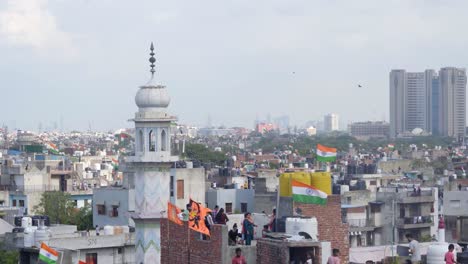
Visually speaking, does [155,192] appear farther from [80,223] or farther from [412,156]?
[412,156]

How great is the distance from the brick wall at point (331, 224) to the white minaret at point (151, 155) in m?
4.26

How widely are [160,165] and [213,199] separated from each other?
20.4 metres

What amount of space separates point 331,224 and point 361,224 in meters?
23.4

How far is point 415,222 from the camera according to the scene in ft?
152

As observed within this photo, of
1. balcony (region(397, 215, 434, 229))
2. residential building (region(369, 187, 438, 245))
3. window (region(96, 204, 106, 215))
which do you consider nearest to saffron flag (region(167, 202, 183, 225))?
window (region(96, 204, 106, 215))

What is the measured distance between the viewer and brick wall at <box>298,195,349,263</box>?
20.5m

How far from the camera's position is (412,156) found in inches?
4870

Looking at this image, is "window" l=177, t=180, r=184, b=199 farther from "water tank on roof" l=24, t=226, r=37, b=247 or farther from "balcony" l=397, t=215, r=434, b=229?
"water tank on roof" l=24, t=226, r=37, b=247

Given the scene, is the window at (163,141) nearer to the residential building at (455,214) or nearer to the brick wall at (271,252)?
the brick wall at (271,252)

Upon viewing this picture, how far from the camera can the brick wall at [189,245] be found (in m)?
19.8

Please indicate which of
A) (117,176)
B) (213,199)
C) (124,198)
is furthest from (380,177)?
(124,198)

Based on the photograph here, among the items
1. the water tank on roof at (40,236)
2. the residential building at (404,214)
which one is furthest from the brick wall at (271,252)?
the residential building at (404,214)

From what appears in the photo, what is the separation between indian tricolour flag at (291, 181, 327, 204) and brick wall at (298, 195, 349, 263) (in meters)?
0.13

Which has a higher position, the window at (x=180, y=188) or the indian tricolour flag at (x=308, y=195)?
the indian tricolour flag at (x=308, y=195)
